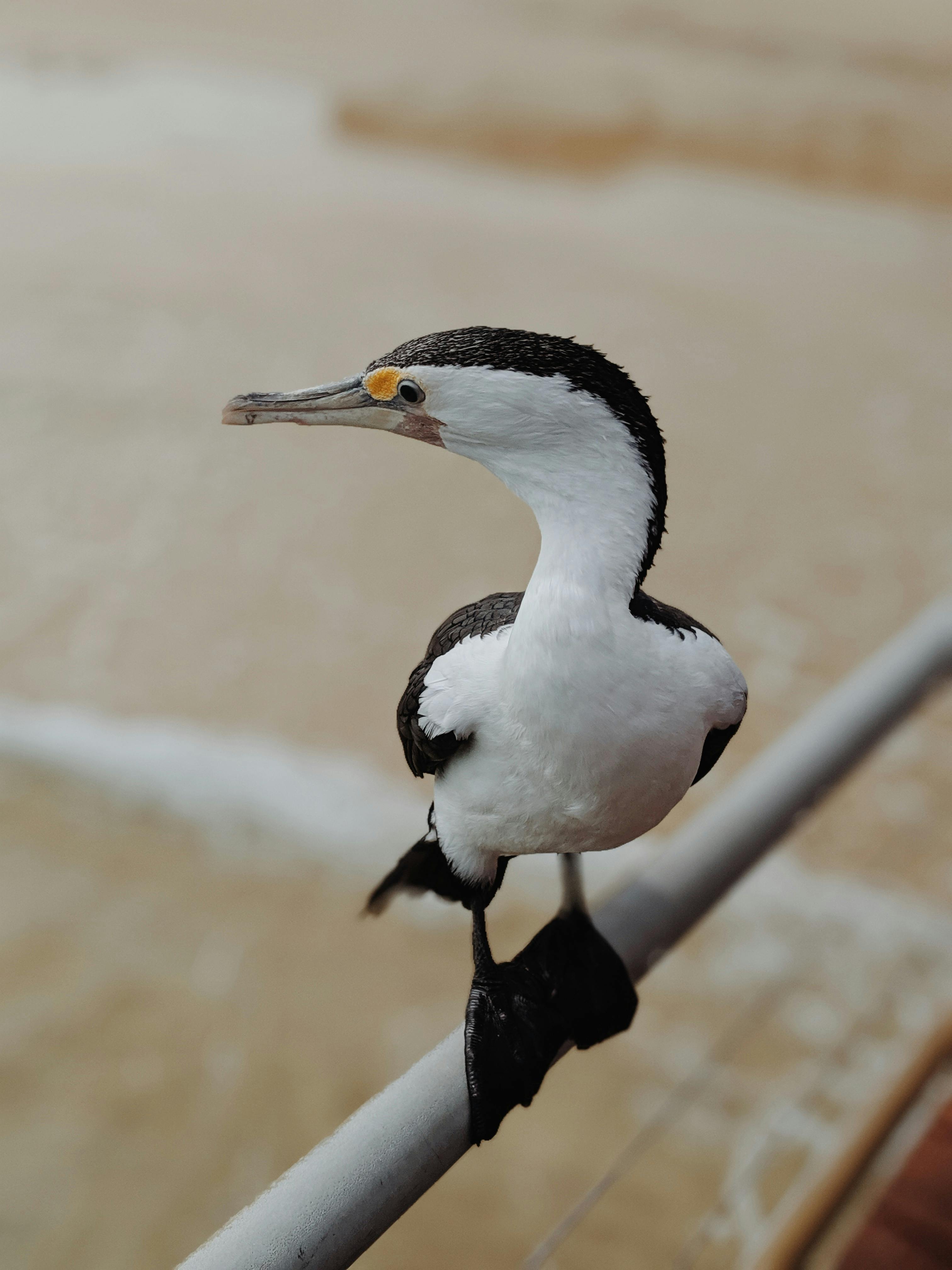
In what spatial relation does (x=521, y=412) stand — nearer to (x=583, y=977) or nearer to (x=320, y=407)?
(x=320, y=407)

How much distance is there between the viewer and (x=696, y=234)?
8.11 feet

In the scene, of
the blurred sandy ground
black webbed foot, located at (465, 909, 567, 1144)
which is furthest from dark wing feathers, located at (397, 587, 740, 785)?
the blurred sandy ground

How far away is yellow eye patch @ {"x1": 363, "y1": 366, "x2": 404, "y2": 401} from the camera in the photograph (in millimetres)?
306

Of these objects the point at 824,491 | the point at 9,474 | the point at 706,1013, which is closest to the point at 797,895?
the point at 706,1013

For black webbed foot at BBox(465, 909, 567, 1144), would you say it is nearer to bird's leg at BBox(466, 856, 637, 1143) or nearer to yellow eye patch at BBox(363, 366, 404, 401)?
bird's leg at BBox(466, 856, 637, 1143)

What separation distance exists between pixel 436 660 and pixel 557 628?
0.27 ft

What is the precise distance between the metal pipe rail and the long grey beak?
28 centimetres

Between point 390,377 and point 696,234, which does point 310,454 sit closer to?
Result: point 696,234

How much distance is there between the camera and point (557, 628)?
1.00 feet

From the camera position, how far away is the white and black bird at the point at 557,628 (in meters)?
0.29

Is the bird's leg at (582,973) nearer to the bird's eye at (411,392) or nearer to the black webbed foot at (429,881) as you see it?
the black webbed foot at (429,881)

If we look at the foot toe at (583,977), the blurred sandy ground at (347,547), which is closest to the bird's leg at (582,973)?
the foot toe at (583,977)

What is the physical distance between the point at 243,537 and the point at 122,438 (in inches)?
19.7

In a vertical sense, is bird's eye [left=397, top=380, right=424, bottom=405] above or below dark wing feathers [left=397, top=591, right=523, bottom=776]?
above
